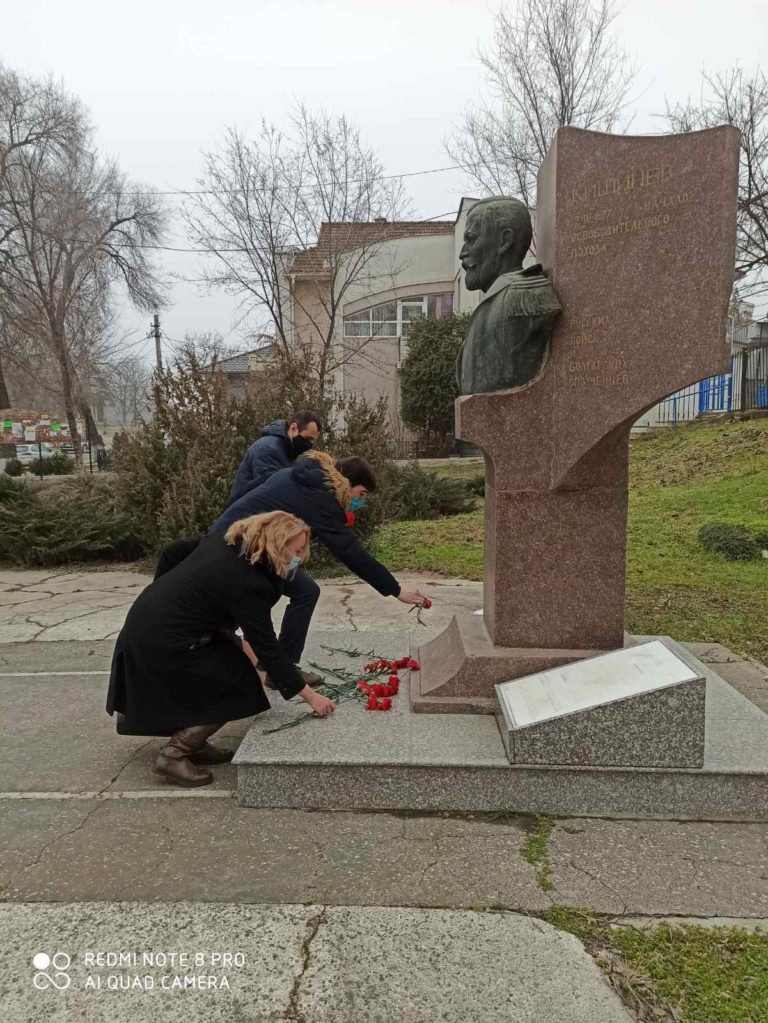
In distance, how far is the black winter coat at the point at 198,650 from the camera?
312 centimetres

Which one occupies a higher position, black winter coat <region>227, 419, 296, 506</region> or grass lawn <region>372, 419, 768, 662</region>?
black winter coat <region>227, 419, 296, 506</region>

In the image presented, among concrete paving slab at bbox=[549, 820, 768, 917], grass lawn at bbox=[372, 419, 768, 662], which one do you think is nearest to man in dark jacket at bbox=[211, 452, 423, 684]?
concrete paving slab at bbox=[549, 820, 768, 917]

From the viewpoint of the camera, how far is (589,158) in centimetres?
330

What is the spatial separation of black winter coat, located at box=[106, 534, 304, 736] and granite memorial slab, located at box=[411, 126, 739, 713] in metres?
0.88

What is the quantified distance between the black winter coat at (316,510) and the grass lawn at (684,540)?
2889 millimetres

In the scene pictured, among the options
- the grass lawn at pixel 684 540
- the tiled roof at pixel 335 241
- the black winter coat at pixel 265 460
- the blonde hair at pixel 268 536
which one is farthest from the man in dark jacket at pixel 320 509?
the tiled roof at pixel 335 241

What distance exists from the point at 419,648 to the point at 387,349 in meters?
21.9

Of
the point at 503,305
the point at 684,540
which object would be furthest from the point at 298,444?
the point at 684,540

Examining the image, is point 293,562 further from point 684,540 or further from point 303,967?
point 684,540

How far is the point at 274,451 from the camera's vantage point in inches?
206

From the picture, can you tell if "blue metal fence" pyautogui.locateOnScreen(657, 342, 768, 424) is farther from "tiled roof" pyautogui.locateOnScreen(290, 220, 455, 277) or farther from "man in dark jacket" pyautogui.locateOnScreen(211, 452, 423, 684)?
"man in dark jacket" pyautogui.locateOnScreen(211, 452, 423, 684)

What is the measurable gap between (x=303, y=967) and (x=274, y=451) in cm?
363

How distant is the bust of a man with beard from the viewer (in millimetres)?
3451

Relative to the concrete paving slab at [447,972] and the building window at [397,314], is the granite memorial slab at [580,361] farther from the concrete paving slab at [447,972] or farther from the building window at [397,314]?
the building window at [397,314]
